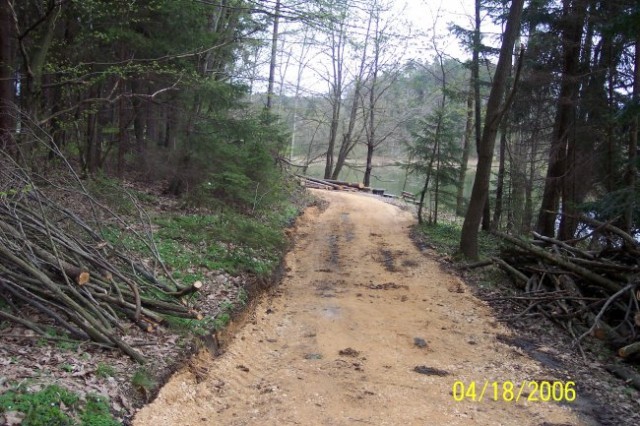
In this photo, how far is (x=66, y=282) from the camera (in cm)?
566

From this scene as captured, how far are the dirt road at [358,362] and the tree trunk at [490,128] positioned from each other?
5.63 feet

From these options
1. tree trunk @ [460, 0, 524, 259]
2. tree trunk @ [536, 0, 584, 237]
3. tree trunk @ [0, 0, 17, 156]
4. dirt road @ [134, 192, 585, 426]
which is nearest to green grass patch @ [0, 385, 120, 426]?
dirt road @ [134, 192, 585, 426]

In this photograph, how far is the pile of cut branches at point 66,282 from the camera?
17.8 ft

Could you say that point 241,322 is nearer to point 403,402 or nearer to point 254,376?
point 254,376

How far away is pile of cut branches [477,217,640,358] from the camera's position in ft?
24.7

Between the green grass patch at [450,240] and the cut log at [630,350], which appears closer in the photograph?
the cut log at [630,350]

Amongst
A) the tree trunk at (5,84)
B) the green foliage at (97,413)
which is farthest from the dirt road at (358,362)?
the tree trunk at (5,84)

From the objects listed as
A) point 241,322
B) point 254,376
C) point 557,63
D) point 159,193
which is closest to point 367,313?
point 241,322

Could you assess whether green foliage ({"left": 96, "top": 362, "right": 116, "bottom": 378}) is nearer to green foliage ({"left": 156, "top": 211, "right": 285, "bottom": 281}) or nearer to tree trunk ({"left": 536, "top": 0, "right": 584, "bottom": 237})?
green foliage ({"left": 156, "top": 211, "right": 285, "bottom": 281})

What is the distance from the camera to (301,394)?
5609 mm

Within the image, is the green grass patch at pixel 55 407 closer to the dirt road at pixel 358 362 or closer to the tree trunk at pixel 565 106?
the dirt road at pixel 358 362

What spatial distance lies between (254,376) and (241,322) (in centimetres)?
164

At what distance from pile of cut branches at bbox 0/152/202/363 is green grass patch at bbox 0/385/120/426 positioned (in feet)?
3.50
